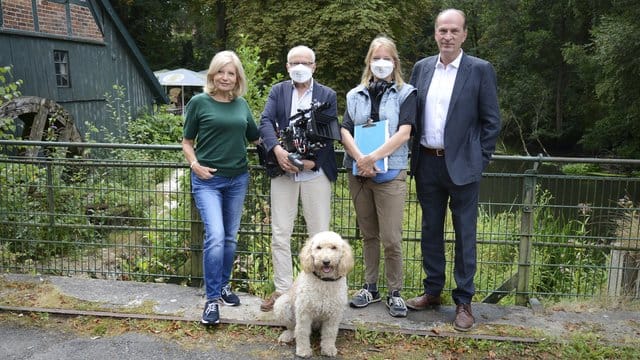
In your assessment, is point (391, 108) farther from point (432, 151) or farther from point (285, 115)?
point (285, 115)

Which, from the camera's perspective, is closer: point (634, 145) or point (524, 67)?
point (634, 145)

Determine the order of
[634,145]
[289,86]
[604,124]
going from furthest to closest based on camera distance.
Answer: [604,124] → [634,145] → [289,86]

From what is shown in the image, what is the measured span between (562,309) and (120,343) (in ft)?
13.2

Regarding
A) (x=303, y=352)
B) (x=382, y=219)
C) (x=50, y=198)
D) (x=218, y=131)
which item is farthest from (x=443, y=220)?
(x=50, y=198)

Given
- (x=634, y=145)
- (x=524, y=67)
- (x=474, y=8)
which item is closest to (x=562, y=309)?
(x=634, y=145)

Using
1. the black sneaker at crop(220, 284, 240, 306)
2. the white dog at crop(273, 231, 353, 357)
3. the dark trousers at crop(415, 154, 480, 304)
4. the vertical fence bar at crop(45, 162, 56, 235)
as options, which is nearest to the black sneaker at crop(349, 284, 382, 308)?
the dark trousers at crop(415, 154, 480, 304)

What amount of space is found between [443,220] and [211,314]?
218 cm

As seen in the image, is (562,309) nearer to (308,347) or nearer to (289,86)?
(308,347)

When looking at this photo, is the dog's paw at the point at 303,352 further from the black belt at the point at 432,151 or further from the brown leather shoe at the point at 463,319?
the black belt at the point at 432,151

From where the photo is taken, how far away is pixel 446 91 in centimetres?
424

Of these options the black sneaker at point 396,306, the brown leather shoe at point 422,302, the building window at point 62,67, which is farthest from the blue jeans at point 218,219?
the building window at point 62,67

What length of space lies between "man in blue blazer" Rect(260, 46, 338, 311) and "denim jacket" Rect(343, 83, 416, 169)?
204 millimetres

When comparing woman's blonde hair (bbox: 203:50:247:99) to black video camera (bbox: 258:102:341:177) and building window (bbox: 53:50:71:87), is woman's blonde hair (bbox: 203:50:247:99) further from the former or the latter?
building window (bbox: 53:50:71:87)

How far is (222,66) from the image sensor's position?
14.0 feet
